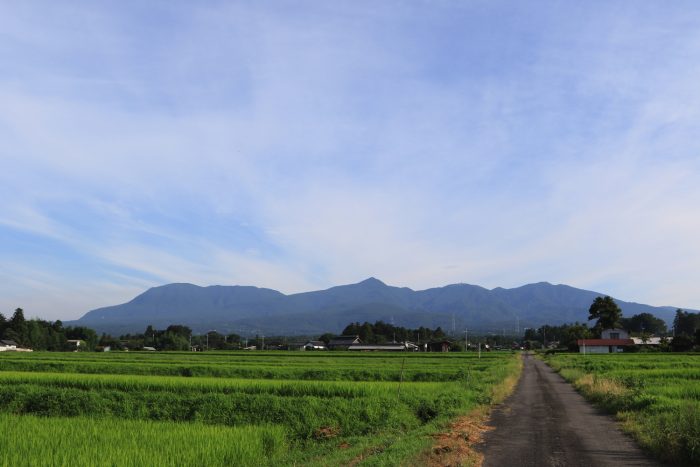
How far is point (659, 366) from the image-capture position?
140 ft

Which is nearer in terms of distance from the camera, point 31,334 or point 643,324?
point 31,334

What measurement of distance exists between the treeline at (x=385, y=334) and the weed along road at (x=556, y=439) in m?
143

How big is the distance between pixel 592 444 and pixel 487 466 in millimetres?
4023

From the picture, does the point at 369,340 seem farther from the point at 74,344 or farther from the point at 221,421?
the point at 221,421

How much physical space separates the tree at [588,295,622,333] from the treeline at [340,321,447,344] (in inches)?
2046

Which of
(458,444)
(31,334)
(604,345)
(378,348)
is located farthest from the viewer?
(378,348)

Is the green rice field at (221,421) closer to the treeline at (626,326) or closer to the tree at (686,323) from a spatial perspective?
the treeline at (626,326)

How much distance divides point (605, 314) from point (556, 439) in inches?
4880

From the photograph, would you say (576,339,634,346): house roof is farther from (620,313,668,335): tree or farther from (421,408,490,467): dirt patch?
(421,408,490,467): dirt patch

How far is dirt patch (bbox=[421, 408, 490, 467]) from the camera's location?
10.9m

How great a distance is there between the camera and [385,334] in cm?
17438

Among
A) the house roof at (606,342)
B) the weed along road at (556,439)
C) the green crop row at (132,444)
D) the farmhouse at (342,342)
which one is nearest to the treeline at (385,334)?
the farmhouse at (342,342)

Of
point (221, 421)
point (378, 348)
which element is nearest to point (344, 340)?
point (378, 348)

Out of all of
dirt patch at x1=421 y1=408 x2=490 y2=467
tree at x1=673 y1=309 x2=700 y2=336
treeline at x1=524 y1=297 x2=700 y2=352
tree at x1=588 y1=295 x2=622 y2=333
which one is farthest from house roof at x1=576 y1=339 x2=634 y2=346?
dirt patch at x1=421 y1=408 x2=490 y2=467
